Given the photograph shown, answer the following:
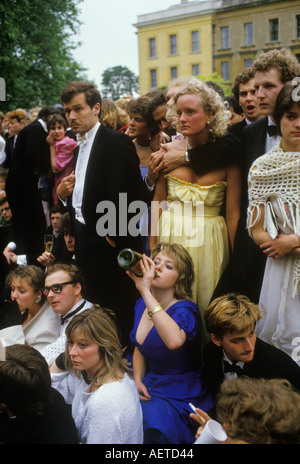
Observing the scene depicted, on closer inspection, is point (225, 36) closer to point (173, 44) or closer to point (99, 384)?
point (173, 44)

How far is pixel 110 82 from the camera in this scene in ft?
27.9

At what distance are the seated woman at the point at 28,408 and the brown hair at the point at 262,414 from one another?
2.43ft

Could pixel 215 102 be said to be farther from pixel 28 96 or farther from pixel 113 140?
pixel 28 96

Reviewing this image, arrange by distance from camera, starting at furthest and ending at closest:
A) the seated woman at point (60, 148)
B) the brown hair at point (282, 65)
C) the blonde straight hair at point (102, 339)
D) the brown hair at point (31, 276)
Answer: the seated woman at point (60, 148), the brown hair at point (31, 276), the brown hair at point (282, 65), the blonde straight hair at point (102, 339)

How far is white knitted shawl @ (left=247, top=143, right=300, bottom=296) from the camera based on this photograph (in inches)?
85.6

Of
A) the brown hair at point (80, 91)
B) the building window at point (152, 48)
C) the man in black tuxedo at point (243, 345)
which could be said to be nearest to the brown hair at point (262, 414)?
the man in black tuxedo at point (243, 345)

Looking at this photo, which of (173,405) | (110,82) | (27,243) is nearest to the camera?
(173,405)

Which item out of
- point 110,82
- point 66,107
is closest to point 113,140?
point 66,107

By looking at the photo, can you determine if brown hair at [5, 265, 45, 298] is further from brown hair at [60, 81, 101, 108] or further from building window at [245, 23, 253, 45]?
building window at [245, 23, 253, 45]

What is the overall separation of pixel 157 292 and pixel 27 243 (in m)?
2.07

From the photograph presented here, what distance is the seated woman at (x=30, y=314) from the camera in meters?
2.92

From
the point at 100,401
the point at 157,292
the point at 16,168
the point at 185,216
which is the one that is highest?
the point at 16,168

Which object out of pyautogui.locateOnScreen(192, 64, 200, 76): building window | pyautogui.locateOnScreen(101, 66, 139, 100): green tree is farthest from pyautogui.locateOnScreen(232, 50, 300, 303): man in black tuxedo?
pyautogui.locateOnScreen(101, 66, 139, 100): green tree

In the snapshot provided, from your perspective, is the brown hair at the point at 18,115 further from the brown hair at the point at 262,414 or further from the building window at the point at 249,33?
the brown hair at the point at 262,414
